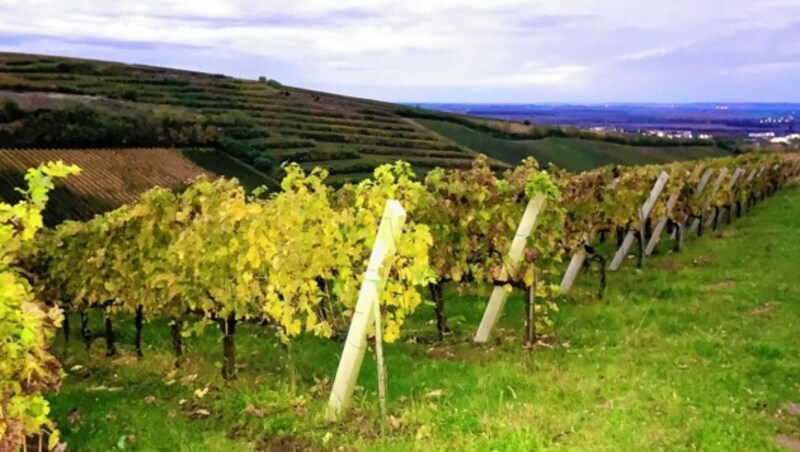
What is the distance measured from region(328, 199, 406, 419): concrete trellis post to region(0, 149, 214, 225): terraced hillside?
24045 mm

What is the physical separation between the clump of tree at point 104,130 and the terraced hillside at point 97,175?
97 cm

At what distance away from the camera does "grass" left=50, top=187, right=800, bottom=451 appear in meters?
7.83

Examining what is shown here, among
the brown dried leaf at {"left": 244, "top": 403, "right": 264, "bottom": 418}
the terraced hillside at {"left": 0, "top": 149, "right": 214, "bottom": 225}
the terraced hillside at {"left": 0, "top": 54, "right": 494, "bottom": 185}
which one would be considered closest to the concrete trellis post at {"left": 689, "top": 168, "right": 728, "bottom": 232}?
the terraced hillside at {"left": 0, "top": 149, "right": 214, "bottom": 225}

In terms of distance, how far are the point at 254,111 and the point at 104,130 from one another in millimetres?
30287

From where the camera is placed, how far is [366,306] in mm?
7945

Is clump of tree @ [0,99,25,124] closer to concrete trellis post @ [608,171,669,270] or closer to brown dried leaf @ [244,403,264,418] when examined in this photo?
concrete trellis post @ [608,171,669,270]

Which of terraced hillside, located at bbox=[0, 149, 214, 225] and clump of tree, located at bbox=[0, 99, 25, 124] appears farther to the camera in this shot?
clump of tree, located at bbox=[0, 99, 25, 124]

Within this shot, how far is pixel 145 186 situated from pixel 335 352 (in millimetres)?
27815

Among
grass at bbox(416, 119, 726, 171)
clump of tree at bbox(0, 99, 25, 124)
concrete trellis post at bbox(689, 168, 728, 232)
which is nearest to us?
concrete trellis post at bbox(689, 168, 728, 232)

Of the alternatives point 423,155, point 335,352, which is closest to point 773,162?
point 423,155

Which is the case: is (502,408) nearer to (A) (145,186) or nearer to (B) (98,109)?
(A) (145,186)

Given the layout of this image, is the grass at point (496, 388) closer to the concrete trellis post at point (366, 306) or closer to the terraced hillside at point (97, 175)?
the concrete trellis post at point (366, 306)

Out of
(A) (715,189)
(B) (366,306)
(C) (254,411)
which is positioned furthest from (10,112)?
(B) (366,306)

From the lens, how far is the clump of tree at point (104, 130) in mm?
38438
